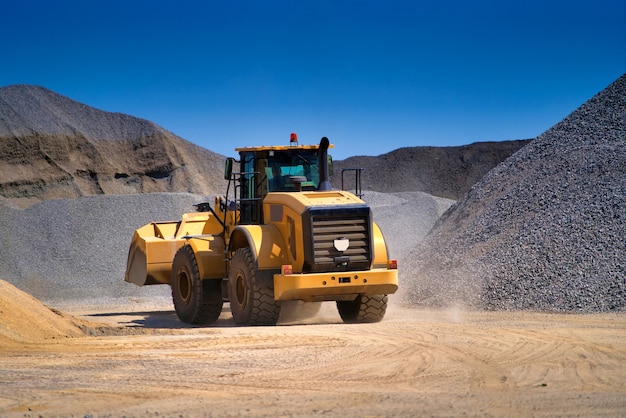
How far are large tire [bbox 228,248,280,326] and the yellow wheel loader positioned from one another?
2 cm

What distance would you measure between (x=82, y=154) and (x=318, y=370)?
53.4 meters

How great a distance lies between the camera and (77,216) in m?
34.9

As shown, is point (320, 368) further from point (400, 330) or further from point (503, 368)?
point (400, 330)

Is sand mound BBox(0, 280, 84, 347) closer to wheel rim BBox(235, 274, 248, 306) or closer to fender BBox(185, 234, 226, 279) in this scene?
fender BBox(185, 234, 226, 279)

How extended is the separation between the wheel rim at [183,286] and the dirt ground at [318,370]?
2436 mm

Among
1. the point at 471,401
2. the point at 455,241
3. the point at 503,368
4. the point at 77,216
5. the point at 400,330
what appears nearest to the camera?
the point at 471,401

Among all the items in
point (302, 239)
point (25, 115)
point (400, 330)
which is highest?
point (25, 115)

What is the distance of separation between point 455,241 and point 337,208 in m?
9.52

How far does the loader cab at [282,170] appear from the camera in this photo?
14922 millimetres

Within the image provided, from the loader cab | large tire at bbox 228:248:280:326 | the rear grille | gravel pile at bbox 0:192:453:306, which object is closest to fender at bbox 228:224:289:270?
large tire at bbox 228:248:280:326

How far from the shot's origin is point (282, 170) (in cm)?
1505

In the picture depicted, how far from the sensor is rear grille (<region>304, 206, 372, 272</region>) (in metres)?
13.5

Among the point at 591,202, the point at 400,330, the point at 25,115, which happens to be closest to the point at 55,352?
the point at 400,330

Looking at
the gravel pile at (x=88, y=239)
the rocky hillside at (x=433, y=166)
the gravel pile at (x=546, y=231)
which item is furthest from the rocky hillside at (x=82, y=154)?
the gravel pile at (x=546, y=231)
